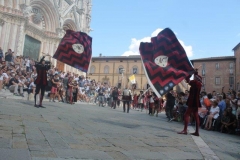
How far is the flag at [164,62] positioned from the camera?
718 centimetres

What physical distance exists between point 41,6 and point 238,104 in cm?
2413

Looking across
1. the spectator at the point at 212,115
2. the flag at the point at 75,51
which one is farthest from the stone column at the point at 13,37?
the spectator at the point at 212,115

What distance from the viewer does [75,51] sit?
10.5 meters

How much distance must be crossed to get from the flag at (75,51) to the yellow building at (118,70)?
46.2 meters

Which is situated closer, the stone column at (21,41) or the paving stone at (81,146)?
the paving stone at (81,146)

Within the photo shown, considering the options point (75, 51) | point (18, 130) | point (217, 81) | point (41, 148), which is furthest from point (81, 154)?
point (217, 81)

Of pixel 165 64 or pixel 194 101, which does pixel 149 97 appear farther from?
pixel 194 101

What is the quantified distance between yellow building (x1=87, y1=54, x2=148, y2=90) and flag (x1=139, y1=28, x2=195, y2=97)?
49.1 meters

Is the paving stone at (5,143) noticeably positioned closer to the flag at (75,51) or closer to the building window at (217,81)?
the flag at (75,51)

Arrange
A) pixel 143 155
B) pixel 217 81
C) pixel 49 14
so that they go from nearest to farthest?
pixel 143 155 → pixel 49 14 → pixel 217 81

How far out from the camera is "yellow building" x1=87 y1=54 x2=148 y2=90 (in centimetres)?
5844

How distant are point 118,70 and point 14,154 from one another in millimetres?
56928

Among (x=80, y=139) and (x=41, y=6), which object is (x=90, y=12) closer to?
(x=41, y=6)

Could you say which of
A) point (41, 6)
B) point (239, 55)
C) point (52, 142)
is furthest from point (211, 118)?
point (239, 55)
